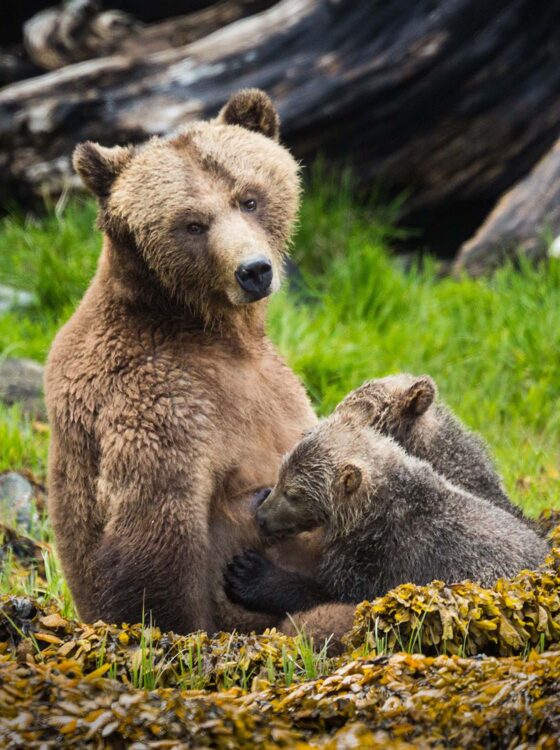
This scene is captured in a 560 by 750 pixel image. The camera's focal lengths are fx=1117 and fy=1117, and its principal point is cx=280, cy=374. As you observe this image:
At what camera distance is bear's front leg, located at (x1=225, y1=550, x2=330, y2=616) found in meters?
4.49

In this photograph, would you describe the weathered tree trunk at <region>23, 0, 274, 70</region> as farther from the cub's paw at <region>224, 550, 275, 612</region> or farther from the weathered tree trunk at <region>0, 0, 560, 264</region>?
the cub's paw at <region>224, 550, 275, 612</region>

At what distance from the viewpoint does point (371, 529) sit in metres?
4.54

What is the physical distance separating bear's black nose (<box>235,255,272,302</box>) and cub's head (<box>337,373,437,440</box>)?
840 mm

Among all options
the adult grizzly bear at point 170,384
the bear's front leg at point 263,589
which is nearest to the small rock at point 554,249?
the adult grizzly bear at point 170,384

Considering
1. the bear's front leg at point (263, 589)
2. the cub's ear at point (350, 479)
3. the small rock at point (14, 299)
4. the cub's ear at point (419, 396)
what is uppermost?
the cub's ear at point (419, 396)

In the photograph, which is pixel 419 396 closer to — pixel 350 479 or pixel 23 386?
pixel 350 479

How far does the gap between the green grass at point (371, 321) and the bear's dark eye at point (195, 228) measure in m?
3.18

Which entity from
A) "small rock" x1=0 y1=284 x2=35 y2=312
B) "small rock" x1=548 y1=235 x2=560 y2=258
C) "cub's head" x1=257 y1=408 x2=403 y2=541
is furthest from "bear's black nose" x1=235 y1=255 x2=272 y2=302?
"small rock" x1=548 y1=235 x2=560 y2=258

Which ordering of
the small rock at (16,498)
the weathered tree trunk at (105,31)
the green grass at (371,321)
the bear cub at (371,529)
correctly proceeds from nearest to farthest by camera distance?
1. the bear cub at (371,529)
2. the small rock at (16,498)
3. the green grass at (371,321)
4. the weathered tree trunk at (105,31)

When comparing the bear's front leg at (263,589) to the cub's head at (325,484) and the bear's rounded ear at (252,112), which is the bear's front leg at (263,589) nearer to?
the cub's head at (325,484)

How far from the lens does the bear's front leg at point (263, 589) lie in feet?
14.7

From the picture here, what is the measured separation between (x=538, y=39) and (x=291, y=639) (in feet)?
24.2

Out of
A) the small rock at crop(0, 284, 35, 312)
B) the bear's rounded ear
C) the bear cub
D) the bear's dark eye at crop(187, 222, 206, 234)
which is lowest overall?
the small rock at crop(0, 284, 35, 312)

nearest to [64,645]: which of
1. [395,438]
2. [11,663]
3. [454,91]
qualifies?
[11,663]
